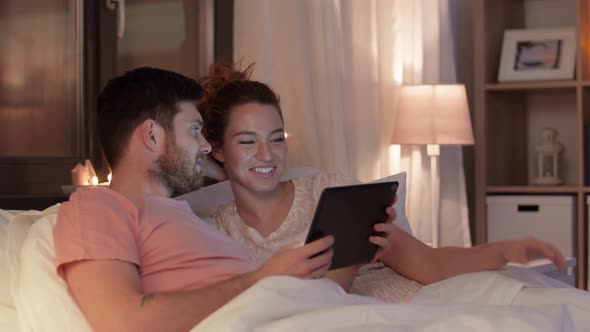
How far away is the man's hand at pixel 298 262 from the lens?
1.55 meters

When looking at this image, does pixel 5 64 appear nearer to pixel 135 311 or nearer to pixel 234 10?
pixel 234 10

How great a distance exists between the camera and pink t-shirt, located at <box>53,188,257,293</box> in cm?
158

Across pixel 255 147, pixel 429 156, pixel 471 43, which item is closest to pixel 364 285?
pixel 255 147

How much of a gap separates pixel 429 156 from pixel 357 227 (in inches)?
90.0

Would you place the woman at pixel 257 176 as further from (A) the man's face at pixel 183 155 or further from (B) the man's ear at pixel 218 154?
(A) the man's face at pixel 183 155

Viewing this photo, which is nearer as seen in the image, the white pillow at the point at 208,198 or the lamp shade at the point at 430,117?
the white pillow at the point at 208,198

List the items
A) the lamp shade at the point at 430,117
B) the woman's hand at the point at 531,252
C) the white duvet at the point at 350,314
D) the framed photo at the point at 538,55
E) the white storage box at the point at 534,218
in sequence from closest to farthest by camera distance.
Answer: the white duvet at the point at 350,314
the woman's hand at the point at 531,252
the lamp shade at the point at 430,117
the white storage box at the point at 534,218
the framed photo at the point at 538,55

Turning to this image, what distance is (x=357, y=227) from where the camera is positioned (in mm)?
1728

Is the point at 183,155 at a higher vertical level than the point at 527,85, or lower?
lower

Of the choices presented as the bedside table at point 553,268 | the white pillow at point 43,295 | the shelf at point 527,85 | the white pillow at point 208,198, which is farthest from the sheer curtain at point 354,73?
the white pillow at point 43,295

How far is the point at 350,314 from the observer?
4.60 feet

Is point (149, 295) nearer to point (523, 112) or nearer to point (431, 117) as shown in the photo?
point (431, 117)

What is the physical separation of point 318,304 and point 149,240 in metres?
0.36

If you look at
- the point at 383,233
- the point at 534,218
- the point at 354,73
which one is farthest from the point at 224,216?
the point at 534,218
